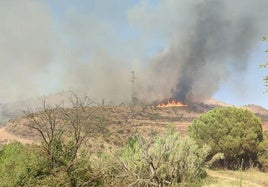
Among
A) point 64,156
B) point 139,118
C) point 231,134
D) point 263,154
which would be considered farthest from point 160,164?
point 139,118

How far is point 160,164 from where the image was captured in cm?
Result: 2197

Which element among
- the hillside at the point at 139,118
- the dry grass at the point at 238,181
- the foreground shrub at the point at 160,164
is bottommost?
the dry grass at the point at 238,181

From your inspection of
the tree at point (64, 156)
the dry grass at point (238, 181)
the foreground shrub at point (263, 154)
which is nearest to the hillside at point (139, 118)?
the foreground shrub at point (263, 154)

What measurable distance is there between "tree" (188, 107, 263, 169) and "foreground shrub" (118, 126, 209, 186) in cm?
2175

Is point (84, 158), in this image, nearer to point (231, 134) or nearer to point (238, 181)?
point (238, 181)

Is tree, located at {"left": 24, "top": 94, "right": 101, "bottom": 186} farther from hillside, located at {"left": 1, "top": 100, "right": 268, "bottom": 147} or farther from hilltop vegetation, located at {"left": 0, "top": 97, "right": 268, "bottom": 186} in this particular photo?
hillside, located at {"left": 1, "top": 100, "right": 268, "bottom": 147}

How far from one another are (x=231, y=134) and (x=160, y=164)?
2805 centimetres

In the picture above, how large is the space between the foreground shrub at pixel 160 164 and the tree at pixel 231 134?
71.4ft

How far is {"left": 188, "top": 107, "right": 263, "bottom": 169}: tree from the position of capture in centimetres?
4741

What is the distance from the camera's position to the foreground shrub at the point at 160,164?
66.0 ft

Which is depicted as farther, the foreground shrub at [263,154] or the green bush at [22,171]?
the foreground shrub at [263,154]

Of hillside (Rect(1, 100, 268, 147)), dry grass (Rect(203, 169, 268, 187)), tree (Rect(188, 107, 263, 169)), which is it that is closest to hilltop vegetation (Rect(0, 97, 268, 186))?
dry grass (Rect(203, 169, 268, 187))

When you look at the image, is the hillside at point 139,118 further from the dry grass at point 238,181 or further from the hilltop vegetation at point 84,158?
the hilltop vegetation at point 84,158

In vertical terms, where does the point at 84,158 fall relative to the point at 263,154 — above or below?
above
